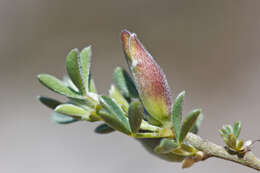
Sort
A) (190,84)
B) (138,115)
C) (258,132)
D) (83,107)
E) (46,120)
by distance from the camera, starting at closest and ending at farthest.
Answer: (138,115)
(83,107)
(258,132)
(46,120)
(190,84)

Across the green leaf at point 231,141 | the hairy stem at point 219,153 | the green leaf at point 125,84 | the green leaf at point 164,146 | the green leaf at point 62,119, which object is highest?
the green leaf at point 125,84

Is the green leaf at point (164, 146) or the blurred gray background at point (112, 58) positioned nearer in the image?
the green leaf at point (164, 146)

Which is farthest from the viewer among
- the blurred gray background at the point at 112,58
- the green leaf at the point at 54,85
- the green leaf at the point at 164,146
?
the blurred gray background at the point at 112,58

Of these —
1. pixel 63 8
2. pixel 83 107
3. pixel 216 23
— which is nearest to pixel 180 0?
pixel 216 23

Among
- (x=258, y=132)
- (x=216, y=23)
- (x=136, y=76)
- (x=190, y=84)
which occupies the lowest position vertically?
(x=258, y=132)

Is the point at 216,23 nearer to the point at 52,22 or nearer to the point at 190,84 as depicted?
the point at 190,84

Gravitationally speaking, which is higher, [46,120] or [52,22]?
[52,22]

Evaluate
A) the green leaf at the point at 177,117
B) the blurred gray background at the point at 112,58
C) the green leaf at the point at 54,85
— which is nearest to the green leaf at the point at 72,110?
the green leaf at the point at 54,85

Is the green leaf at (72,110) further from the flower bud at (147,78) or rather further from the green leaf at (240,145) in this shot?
the green leaf at (240,145)
